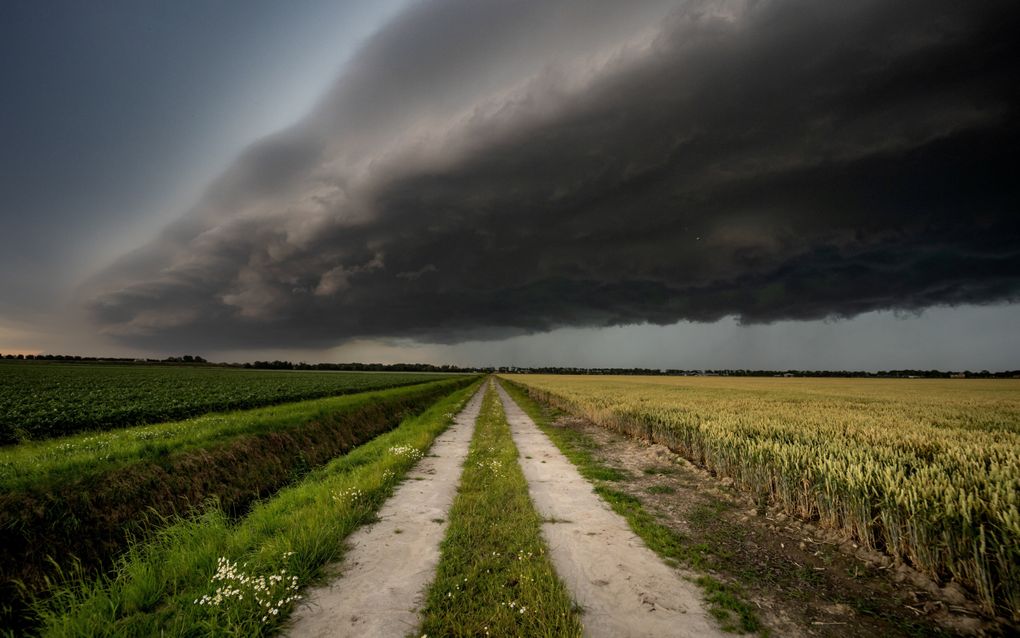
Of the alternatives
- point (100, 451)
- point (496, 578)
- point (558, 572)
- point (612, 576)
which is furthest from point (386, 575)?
point (100, 451)

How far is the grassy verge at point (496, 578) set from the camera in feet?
16.0

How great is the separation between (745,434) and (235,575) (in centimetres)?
1363

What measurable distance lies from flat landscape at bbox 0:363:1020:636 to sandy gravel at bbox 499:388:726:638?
0.04m

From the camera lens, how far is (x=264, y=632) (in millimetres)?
4762

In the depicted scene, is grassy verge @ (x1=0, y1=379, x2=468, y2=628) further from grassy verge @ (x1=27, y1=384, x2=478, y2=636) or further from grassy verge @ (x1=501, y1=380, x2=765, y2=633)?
grassy verge @ (x1=501, y1=380, x2=765, y2=633)

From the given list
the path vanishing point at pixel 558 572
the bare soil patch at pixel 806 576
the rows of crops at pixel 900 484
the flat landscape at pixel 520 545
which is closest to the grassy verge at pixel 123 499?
the flat landscape at pixel 520 545

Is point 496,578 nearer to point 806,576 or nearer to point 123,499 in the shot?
point 806,576

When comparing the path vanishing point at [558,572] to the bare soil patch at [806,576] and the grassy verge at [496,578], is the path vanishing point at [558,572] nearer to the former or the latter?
the grassy verge at [496,578]

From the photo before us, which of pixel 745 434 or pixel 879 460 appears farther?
pixel 745 434

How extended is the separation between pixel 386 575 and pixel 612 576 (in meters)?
3.63

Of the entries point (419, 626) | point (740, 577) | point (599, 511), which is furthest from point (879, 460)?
point (419, 626)

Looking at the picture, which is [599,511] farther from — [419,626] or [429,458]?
[429,458]

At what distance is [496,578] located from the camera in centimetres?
601

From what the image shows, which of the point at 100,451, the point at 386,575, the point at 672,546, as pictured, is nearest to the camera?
the point at 386,575
